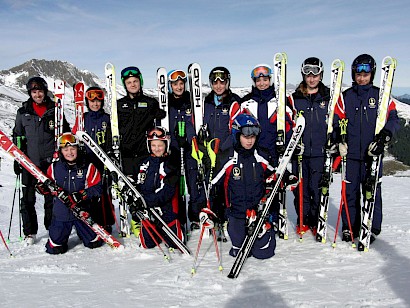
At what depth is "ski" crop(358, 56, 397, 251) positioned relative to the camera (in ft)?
14.9

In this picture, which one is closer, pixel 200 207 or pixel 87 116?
pixel 200 207

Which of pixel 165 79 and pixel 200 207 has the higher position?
pixel 165 79

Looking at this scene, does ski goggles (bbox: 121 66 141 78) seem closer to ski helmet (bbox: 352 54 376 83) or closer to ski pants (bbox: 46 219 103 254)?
ski pants (bbox: 46 219 103 254)

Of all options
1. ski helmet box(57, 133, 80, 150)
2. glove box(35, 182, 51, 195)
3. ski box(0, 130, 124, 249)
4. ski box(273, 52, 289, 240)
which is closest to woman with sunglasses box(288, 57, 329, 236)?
ski box(273, 52, 289, 240)

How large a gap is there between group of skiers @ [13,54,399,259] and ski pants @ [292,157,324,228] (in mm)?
15

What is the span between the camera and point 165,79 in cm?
596

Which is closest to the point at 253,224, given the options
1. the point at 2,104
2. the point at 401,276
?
the point at 401,276

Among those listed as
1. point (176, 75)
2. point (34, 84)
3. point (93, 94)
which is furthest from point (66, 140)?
point (176, 75)

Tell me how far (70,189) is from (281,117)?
3.18m

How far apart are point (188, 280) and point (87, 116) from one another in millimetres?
3233

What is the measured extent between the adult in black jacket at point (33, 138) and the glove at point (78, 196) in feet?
2.97

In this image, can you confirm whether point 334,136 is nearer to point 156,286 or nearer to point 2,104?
point 156,286

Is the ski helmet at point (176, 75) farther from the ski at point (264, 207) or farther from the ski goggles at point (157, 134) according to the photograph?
the ski at point (264, 207)

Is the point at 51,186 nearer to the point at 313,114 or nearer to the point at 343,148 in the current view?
the point at 313,114
